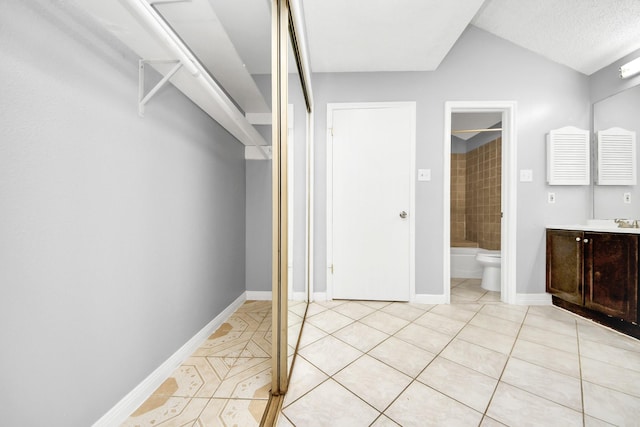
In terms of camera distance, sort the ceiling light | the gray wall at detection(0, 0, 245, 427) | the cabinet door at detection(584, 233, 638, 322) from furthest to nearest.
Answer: the ceiling light < the cabinet door at detection(584, 233, 638, 322) < the gray wall at detection(0, 0, 245, 427)

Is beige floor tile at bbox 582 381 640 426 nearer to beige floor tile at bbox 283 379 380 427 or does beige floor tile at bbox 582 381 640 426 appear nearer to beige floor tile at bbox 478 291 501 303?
beige floor tile at bbox 283 379 380 427

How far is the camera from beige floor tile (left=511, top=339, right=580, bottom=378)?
4.20ft

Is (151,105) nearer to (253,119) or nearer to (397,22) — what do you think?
(253,119)

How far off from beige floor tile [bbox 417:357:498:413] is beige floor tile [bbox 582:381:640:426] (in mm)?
363

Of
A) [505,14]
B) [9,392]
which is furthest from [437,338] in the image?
[505,14]

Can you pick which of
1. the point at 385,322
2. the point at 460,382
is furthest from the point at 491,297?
the point at 460,382

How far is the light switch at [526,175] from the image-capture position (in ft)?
7.29

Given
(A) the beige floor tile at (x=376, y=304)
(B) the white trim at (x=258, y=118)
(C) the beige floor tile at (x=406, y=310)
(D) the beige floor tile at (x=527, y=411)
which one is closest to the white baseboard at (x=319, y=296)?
(A) the beige floor tile at (x=376, y=304)

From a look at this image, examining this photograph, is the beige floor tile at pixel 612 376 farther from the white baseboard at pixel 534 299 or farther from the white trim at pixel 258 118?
the white trim at pixel 258 118

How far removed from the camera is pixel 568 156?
2170 millimetres

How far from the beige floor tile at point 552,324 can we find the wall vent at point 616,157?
4.50 ft

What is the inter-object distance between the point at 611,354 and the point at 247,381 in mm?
2231

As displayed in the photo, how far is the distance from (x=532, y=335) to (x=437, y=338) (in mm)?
733

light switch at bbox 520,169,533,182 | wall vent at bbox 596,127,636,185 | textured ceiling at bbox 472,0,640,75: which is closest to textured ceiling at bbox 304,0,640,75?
textured ceiling at bbox 472,0,640,75
